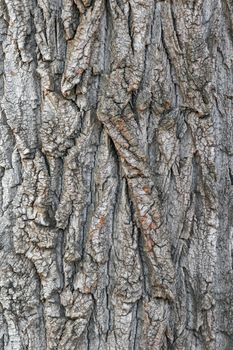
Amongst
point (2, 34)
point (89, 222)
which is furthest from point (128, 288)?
point (2, 34)

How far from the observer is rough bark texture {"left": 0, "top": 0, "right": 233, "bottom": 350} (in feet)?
4.67

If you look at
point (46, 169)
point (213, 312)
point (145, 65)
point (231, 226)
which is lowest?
point (213, 312)

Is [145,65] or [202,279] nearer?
[145,65]

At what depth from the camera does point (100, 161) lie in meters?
1.45

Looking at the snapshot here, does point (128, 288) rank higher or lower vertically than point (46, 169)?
lower

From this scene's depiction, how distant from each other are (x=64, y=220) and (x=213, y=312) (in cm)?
53

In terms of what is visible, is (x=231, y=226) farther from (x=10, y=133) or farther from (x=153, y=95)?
(x=10, y=133)

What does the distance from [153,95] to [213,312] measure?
664 mm

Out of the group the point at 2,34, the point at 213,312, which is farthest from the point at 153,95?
the point at 213,312

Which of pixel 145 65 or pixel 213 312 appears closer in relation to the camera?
pixel 145 65

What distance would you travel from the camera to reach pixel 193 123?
152cm

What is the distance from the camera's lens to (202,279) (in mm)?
1563

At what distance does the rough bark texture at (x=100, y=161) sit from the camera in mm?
1423

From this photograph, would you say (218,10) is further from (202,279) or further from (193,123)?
(202,279)
